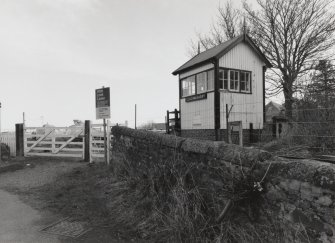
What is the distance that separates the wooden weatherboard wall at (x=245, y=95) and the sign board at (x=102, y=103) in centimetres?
549

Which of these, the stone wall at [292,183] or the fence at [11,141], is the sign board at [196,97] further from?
the stone wall at [292,183]

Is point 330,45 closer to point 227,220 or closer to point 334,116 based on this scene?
point 334,116

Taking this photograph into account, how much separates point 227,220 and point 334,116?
466cm

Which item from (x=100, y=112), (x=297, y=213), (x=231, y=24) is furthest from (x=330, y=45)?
(x=297, y=213)

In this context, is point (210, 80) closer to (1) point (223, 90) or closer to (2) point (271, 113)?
(1) point (223, 90)

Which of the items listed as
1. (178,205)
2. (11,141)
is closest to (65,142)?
(11,141)

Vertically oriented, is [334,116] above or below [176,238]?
above

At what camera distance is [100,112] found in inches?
409

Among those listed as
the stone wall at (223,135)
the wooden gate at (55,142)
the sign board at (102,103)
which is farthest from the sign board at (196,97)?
the wooden gate at (55,142)

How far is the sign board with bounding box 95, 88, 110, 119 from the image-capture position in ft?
33.3

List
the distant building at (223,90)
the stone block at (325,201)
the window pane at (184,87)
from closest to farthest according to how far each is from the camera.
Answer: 1. the stone block at (325,201)
2. the distant building at (223,90)
3. the window pane at (184,87)

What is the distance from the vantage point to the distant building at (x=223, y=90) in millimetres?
13086

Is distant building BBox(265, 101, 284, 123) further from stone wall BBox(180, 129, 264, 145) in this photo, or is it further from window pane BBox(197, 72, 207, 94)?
window pane BBox(197, 72, 207, 94)

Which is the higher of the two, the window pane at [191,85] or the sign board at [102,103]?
the window pane at [191,85]
